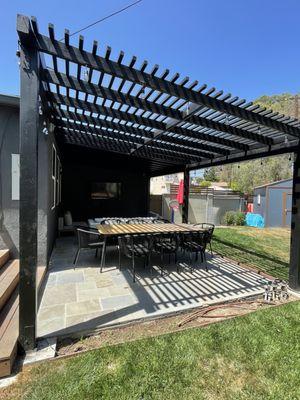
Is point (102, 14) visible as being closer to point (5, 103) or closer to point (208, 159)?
point (5, 103)

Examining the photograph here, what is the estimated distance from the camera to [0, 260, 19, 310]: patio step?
2638mm

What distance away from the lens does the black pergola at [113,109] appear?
81.0 inches

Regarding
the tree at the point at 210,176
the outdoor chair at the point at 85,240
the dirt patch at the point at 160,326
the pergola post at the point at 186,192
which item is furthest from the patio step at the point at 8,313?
the tree at the point at 210,176

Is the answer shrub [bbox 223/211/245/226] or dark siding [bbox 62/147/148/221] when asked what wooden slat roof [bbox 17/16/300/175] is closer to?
dark siding [bbox 62/147/148/221]

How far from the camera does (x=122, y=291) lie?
11.4 ft

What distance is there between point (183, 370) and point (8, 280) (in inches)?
94.3

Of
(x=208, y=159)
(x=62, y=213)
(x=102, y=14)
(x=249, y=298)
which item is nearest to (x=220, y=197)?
(x=208, y=159)

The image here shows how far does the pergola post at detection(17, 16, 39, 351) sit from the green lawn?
453 millimetres

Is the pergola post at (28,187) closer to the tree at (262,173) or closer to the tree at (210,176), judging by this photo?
the tree at (262,173)

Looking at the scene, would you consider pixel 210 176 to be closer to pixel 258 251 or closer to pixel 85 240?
pixel 258 251

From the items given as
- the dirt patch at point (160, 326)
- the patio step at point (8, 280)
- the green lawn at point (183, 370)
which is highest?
the patio step at point (8, 280)

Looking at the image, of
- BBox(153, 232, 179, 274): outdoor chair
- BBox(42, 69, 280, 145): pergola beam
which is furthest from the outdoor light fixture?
BBox(153, 232, 179, 274): outdoor chair

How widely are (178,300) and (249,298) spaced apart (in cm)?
111

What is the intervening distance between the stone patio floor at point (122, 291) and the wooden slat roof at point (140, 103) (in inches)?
98.0
